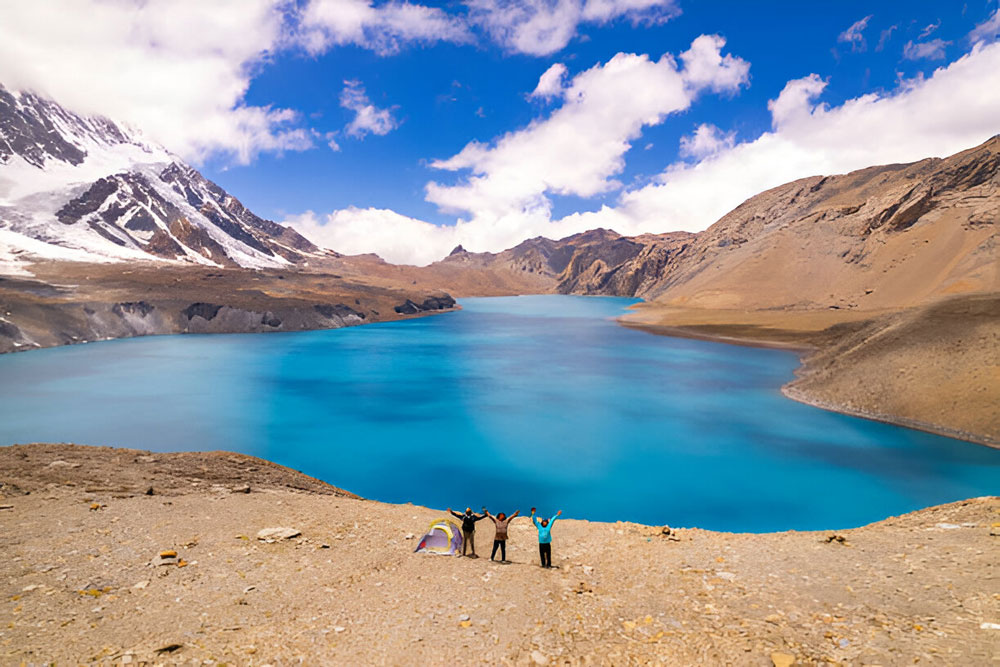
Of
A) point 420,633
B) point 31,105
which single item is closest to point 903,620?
point 420,633

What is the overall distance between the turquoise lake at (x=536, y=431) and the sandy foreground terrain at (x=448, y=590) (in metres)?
8.07

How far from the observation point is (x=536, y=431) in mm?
30484

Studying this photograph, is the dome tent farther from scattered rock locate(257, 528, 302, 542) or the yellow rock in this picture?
the yellow rock

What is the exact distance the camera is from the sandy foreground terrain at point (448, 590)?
694 centimetres

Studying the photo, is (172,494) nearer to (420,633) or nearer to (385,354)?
(420,633)

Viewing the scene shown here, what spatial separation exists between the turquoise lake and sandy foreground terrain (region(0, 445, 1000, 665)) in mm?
8070

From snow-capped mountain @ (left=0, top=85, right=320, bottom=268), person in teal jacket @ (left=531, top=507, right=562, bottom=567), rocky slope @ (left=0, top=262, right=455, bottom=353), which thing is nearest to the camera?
person in teal jacket @ (left=531, top=507, right=562, bottom=567)

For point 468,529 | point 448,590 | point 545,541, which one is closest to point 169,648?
point 448,590

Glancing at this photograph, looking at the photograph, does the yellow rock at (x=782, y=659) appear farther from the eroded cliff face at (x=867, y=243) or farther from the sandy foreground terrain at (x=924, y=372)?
the eroded cliff face at (x=867, y=243)

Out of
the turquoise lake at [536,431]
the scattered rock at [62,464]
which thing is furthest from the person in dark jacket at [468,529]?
the scattered rock at [62,464]

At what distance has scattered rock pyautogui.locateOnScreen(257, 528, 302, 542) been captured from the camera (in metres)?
11.2

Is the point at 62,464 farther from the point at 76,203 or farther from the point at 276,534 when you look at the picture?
the point at 76,203

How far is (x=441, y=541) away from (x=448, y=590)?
7.60 ft

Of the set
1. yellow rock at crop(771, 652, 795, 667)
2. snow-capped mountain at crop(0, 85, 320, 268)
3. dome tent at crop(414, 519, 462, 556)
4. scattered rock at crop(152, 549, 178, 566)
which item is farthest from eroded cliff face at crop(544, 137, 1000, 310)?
snow-capped mountain at crop(0, 85, 320, 268)
